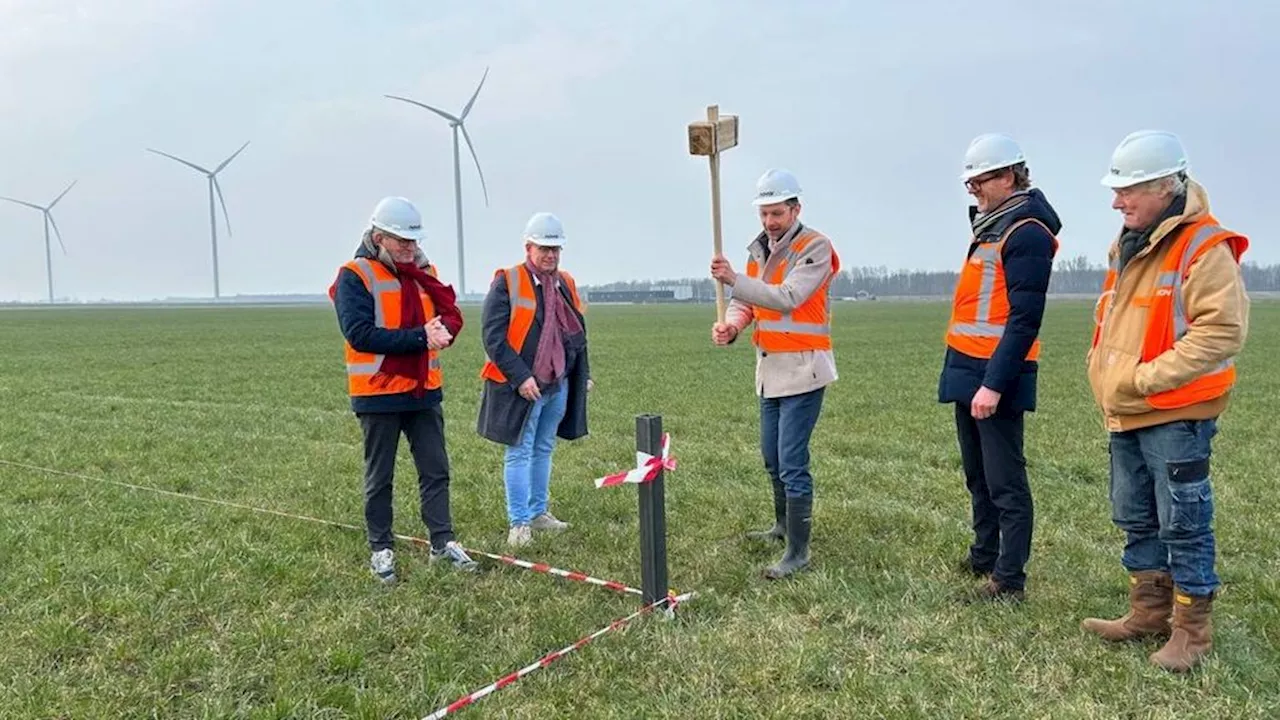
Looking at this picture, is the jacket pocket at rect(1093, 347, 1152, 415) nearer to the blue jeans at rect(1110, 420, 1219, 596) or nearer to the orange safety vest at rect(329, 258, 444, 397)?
the blue jeans at rect(1110, 420, 1219, 596)

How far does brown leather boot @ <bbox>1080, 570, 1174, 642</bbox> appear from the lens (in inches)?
171

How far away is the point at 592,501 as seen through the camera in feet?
25.0

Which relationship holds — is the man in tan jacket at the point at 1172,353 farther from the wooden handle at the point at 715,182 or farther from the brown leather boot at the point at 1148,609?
the wooden handle at the point at 715,182

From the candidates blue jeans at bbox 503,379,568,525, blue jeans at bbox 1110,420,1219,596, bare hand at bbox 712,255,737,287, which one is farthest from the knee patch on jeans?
blue jeans at bbox 503,379,568,525

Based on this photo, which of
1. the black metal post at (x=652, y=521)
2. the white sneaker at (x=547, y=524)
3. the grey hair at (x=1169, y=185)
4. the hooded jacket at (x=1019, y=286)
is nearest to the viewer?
the grey hair at (x=1169, y=185)

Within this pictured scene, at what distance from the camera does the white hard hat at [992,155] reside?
15.2 feet

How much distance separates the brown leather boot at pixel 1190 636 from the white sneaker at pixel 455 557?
149 inches

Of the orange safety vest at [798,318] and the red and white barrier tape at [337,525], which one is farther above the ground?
the orange safety vest at [798,318]

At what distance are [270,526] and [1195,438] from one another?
598 centimetres

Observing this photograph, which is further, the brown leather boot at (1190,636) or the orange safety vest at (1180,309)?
the brown leather boot at (1190,636)

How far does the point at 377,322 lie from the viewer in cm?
546

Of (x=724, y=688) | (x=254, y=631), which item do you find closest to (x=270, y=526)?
(x=254, y=631)

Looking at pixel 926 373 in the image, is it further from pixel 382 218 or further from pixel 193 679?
pixel 193 679

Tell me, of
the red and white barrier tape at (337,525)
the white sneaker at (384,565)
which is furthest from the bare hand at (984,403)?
the white sneaker at (384,565)
